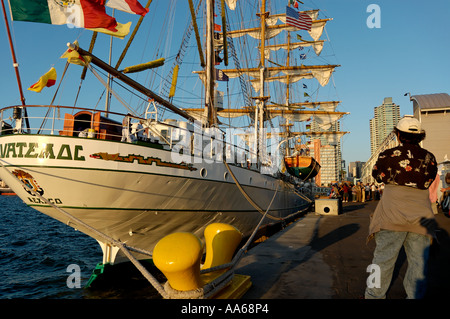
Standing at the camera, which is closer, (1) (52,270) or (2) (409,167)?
(2) (409,167)

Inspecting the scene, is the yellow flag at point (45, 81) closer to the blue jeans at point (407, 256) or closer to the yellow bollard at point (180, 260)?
the yellow bollard at point (180, 260)

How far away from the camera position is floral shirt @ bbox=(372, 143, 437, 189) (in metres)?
2.96

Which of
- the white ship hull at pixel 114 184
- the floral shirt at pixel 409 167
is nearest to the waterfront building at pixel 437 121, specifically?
the white ship hull at pixel 114 184

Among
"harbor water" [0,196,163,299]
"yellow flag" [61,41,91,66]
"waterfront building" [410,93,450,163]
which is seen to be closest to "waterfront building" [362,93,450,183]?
"waterfront building" [410,93,450,163]

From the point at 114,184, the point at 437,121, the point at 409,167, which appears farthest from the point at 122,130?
the point at 437,121

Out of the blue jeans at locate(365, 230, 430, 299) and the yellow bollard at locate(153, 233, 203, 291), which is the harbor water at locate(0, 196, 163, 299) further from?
the blue jeans at locate(365, 230, 430, 299)

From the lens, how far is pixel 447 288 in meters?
3.94

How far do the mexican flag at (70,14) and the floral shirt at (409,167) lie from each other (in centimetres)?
787

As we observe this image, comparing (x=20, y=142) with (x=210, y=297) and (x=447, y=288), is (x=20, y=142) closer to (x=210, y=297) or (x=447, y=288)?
(x=210, y=297)

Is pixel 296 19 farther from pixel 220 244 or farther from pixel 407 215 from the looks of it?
pixel 407 215

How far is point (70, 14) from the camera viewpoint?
7.89 metres

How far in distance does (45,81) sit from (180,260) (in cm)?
734
